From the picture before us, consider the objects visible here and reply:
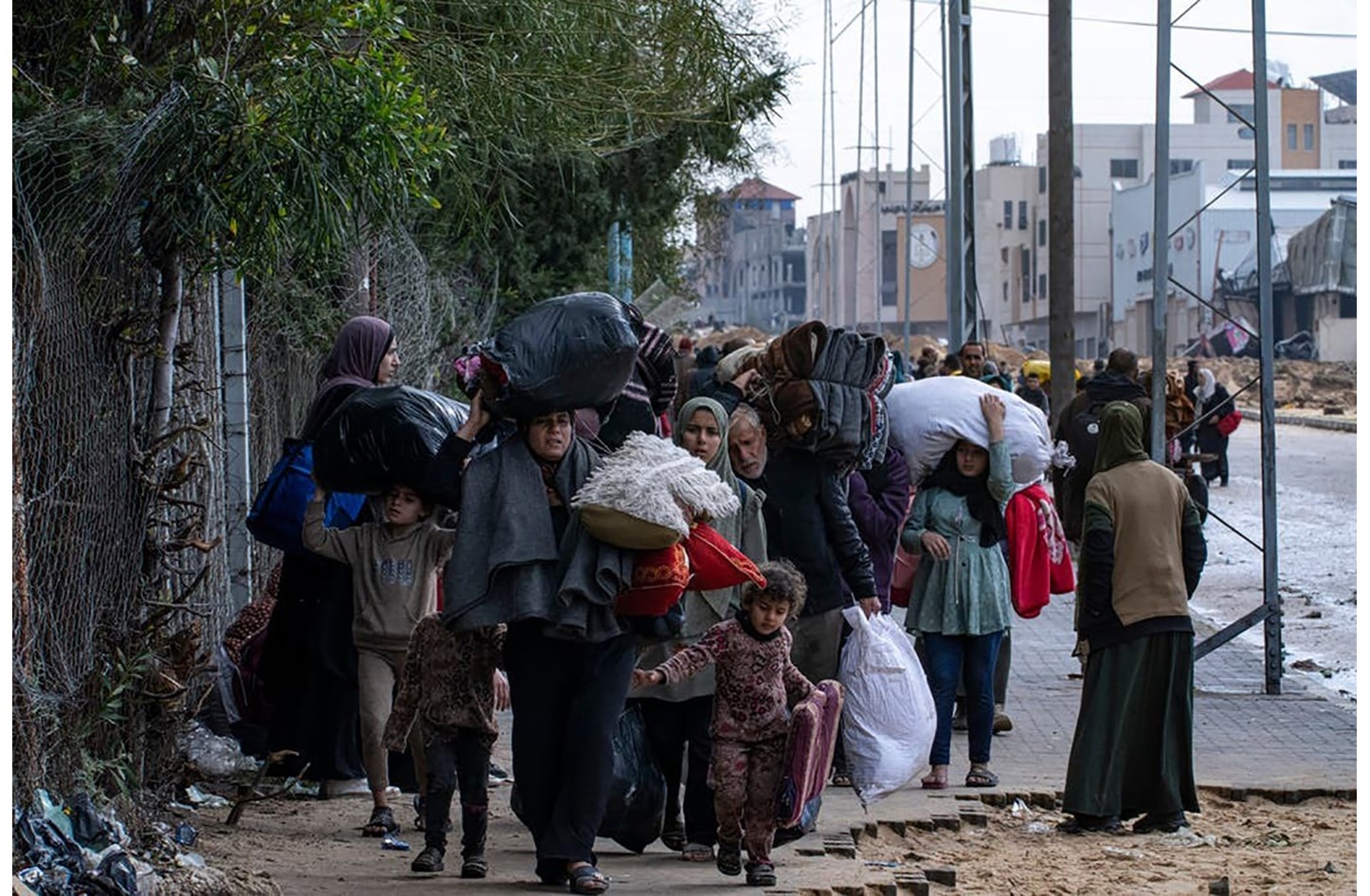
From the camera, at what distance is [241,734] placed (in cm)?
854

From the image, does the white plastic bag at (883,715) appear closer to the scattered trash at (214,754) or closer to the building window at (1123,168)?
the scattered trash at (214,754)

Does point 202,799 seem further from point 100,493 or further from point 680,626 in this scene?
point 680,626

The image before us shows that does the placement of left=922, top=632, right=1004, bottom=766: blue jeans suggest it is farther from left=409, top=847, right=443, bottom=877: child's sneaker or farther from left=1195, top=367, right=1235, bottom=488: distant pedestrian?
left=1195, top=367, right=1235, bottom=488: distant pedestrian

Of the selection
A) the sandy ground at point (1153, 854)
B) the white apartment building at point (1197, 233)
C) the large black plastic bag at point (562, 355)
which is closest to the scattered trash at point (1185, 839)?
the sandy ground at point (1153, 854)

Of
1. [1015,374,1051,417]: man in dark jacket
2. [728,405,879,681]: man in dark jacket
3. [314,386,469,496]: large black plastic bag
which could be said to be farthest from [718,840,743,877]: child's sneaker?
[1015,374,1051,417]: man in dark jacket

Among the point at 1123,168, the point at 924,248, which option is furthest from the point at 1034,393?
the point at 924,248

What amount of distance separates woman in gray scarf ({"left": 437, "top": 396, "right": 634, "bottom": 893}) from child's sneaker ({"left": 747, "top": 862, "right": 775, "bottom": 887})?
0.53 metres

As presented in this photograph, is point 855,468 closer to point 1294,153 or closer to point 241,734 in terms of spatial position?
point 241,734

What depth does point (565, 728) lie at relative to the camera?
6.59 meters

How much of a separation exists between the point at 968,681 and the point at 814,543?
1.48 m

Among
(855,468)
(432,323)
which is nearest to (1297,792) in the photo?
(855,468)

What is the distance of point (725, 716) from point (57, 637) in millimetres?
2148

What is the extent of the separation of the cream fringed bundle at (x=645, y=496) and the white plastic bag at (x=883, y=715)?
5.17 feet

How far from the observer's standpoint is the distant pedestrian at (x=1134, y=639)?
8250 millimetres
